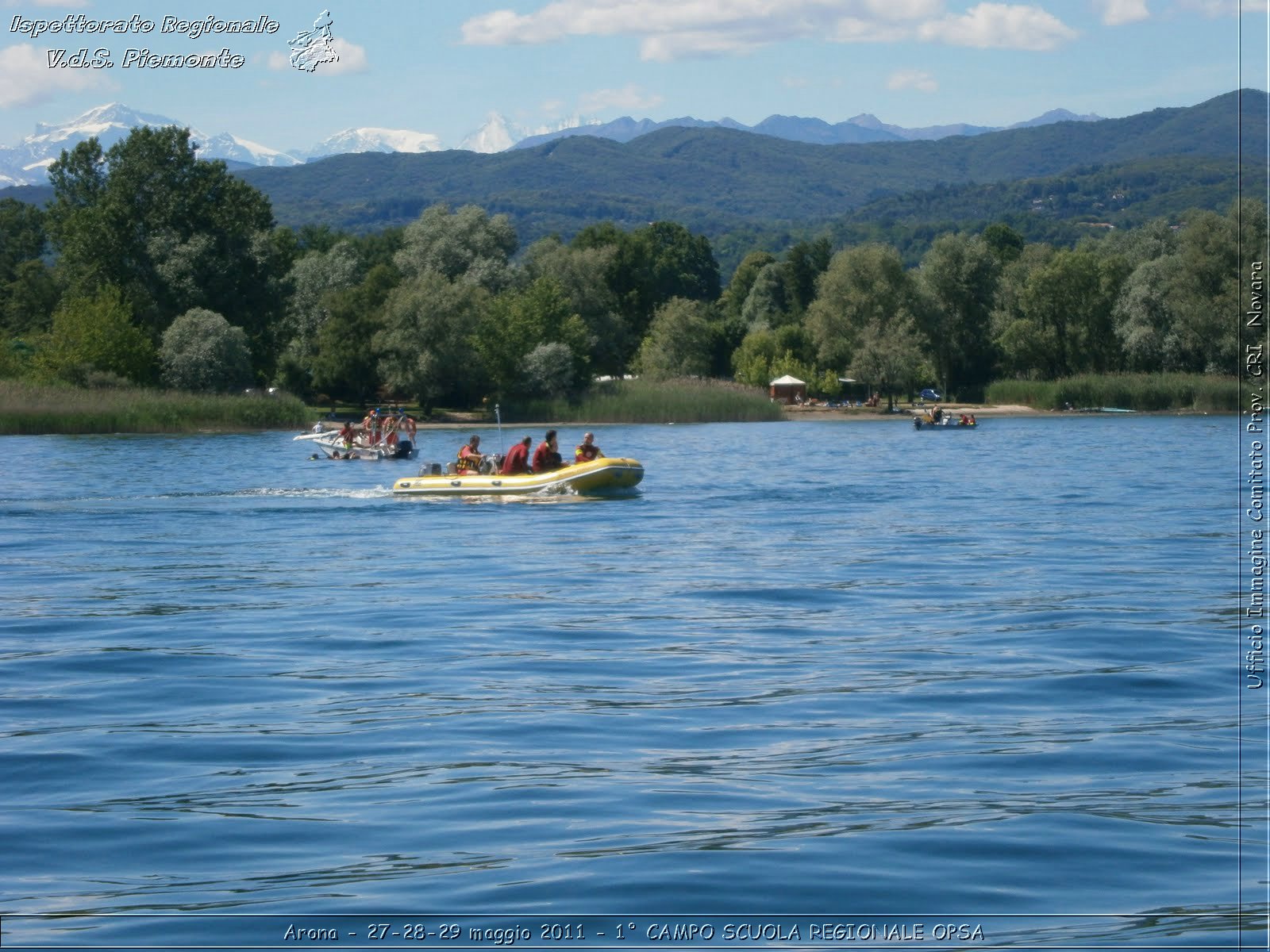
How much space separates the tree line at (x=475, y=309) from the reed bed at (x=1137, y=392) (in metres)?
1.57

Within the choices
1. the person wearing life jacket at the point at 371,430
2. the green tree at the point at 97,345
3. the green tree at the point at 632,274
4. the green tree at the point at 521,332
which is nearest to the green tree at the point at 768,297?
the green tree at the point at 632,274

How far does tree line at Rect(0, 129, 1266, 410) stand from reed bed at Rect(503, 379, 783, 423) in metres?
1.50

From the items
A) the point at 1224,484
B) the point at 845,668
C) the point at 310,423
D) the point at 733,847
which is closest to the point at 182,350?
the point at 310,423

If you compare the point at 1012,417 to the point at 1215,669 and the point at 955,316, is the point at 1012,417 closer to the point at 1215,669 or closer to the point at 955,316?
the point at 955,316

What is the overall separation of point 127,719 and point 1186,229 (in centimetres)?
7368

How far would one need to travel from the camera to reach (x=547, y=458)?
106 feet

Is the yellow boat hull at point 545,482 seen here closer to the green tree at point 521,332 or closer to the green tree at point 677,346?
the green tree at point 521,332

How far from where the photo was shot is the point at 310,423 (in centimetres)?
6725

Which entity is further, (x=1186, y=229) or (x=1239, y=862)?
(x=1186, y=229)

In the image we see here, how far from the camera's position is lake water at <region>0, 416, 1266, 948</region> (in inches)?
277

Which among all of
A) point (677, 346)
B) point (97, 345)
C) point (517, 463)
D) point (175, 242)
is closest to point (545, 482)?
point (517, 463)

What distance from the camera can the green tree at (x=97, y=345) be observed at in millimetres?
66062

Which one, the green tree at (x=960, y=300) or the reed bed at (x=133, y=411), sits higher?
the green tree at (x=960, y=300)

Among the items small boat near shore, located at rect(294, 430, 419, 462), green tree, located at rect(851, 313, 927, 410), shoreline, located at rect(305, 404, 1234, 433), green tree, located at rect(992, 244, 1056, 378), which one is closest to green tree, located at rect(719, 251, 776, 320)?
green tree, located at rect(992, 244, 1056, 378)
